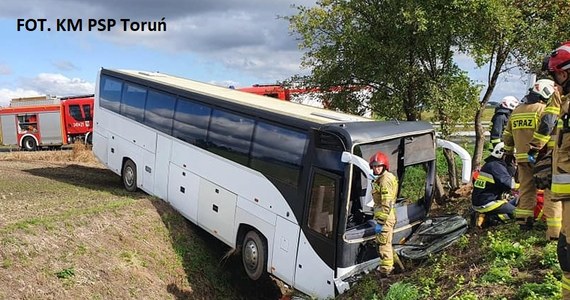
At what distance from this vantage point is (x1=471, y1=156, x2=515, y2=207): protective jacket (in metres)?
7.12

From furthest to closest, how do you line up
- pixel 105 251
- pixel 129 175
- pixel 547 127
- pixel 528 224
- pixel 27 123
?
pixel 27 123 → pixel 129 175 → pixel 105 251 → pixel 528 224 → pixel 547 127

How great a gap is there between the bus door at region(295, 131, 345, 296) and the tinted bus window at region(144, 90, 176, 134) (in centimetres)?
454

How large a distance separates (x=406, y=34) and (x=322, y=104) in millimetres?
2933

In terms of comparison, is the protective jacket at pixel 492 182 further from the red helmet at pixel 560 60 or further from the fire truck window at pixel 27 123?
the fire truck window at pixel 27 123

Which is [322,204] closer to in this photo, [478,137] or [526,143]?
[526,143]

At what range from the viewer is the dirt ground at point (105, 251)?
7.07m

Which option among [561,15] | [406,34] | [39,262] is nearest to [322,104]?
[406,34]

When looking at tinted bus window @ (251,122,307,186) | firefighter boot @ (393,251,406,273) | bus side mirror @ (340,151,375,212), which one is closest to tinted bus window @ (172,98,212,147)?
tinted bus window @ (251,122,307,186)

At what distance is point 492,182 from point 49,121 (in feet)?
82.2

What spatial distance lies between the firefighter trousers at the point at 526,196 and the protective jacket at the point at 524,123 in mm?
151

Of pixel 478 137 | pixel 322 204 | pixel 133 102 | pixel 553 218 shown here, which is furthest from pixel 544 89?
pixel 133 102

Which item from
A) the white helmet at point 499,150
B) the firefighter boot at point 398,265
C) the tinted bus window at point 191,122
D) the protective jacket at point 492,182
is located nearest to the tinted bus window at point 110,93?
the tinted bus window at point 191,122

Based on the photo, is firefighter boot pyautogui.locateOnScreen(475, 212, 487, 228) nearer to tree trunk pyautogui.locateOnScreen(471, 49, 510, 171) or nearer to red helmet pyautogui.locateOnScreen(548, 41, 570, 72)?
red helmet pyautogui.locateOnScreen(548, 41, 570, 72)

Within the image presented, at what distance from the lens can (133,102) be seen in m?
11.9
